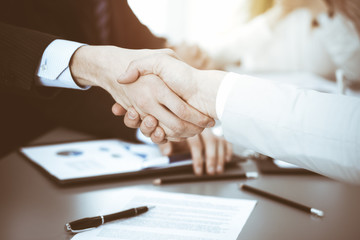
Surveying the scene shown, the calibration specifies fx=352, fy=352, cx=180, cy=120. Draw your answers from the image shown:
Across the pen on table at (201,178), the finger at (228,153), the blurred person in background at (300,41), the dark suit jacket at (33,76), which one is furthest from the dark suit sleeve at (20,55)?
the blurred person in background at (300,41)

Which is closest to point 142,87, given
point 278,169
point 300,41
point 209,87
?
point 209,87

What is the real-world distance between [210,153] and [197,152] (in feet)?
0.11

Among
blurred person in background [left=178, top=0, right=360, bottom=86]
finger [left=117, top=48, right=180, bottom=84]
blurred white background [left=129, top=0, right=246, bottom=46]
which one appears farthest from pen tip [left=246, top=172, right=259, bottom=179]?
blurred white background [left=129, top=0, right=246, bottom=46]

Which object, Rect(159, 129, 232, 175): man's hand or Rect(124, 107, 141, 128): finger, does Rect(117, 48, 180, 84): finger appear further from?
Rect(159, 129, 232, 175): man's hand

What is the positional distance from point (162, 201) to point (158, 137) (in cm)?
20

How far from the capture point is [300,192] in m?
0.79

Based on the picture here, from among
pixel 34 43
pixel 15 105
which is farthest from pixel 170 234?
pixel 15 105

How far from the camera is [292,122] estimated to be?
2.16 feet

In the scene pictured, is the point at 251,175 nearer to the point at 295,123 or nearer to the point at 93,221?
the point at 295,123

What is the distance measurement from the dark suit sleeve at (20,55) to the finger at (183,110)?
317 millimetres

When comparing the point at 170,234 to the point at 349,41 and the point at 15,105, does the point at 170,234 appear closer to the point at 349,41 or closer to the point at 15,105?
the point at 15,105

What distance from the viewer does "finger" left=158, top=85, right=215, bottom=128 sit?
0.83 meters

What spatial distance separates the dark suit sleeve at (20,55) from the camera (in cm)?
86

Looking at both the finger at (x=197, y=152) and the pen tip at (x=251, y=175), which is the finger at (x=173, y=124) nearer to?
the finger at (x=197, y=152)
